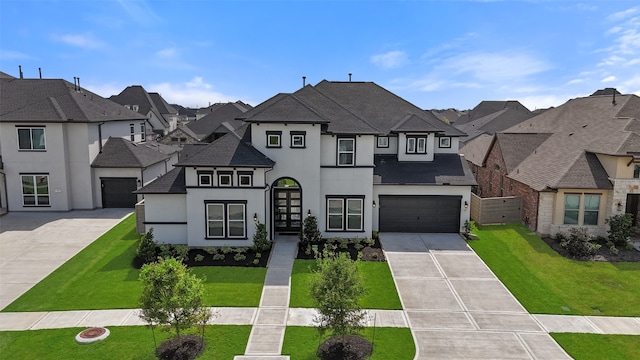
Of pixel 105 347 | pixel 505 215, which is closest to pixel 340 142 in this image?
pixel 505 215

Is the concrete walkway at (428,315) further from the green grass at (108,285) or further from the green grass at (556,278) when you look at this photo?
the green grass at (556,278)

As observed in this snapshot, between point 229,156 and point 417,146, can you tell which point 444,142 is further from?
point 229,156

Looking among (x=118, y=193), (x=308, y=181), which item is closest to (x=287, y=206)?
(x=308, y=181)

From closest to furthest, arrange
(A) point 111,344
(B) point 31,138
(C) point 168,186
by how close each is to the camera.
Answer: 1. (A) point 111,344
2. (C) point 168,186
3. (B) point 31,138

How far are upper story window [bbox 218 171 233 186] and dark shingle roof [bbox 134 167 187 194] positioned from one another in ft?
5.54

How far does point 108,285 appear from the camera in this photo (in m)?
16.5

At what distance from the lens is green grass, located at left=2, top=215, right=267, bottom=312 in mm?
15031

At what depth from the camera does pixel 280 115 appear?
816 inches

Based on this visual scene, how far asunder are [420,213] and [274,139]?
8698 mm

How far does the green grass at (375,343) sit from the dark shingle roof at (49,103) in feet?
67.5

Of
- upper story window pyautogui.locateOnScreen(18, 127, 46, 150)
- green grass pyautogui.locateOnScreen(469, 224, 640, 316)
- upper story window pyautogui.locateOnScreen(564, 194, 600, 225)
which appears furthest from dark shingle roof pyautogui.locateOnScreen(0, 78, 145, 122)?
upper story window pyautogui.locateOnScreen(564, 194, 600, 225)

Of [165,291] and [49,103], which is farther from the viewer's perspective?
[49,103]

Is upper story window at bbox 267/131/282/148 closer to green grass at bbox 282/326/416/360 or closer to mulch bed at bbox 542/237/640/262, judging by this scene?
green grass at bbox 282/326/416/360

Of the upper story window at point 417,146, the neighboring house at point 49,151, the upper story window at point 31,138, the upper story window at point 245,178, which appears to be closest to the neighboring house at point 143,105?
the neighboring house at point 49,151
